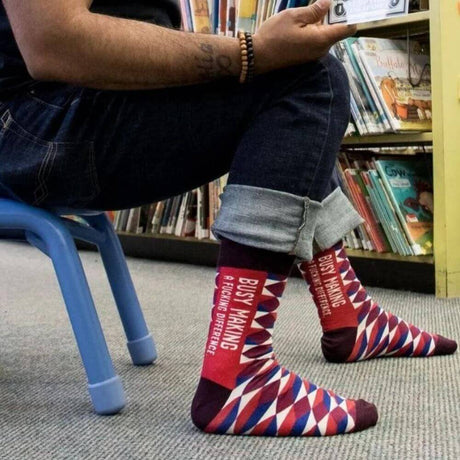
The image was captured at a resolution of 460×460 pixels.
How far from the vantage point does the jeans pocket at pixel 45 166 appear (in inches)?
33.7

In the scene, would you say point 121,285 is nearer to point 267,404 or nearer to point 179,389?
point 179,389

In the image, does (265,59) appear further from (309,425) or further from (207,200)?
(207,200)

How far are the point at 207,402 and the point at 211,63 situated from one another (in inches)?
14.9

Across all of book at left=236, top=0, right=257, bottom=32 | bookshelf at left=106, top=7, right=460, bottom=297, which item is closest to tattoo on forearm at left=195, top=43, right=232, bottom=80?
bookshelf at left=106, top=7, right=460, bottom=297

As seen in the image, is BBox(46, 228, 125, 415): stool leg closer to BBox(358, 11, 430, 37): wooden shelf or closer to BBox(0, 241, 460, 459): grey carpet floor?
BBox(0, 241, 460, 459): grey carpet floor

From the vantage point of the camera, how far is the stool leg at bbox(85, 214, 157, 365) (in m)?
1.15

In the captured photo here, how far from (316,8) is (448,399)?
527mm

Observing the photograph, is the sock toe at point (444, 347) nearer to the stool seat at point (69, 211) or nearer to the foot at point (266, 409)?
the foot at point (266, 409)

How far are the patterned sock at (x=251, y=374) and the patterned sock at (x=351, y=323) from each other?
296 mm

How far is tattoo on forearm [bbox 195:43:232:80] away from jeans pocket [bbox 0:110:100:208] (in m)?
0.16

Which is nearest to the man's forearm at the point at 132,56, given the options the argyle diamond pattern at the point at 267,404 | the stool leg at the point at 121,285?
the argyle diamond pattern at the point at 267,404

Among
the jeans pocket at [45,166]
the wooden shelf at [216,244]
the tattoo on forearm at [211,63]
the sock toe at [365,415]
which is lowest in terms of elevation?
the wooden shelf at [216,244]

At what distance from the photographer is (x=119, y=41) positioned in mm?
773

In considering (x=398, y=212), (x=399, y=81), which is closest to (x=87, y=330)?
(x=398, y=212)
